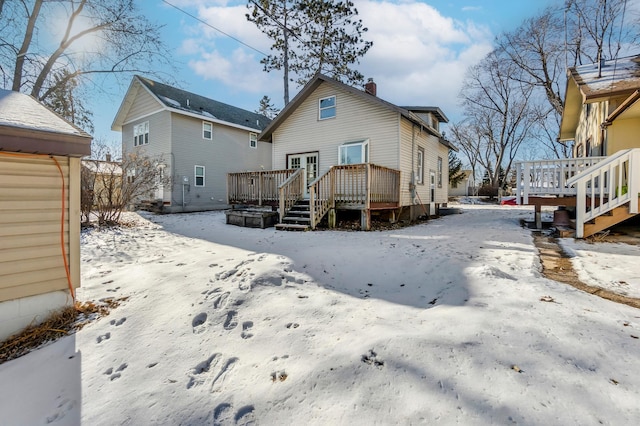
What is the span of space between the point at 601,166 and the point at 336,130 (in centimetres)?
816

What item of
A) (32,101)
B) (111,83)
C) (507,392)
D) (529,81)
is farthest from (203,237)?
(529,81)

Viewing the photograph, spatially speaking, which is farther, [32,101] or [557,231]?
[557,231]

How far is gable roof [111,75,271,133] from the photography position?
53.7 feet

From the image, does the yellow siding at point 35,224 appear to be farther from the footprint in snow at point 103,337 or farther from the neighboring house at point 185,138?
the neighboring house at point 185,138

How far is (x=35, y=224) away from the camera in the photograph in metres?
3.42

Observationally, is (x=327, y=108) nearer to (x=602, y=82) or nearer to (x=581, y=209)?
(x=602, y=82)

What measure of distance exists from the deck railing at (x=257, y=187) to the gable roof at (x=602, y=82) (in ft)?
29.3

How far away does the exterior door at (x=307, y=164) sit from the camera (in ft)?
41.1

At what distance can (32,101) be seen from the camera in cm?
429

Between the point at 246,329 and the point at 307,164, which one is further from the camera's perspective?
the point at 307,164

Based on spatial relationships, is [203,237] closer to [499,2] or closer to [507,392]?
[507,392]

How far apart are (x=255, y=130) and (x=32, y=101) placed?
56.5 ft

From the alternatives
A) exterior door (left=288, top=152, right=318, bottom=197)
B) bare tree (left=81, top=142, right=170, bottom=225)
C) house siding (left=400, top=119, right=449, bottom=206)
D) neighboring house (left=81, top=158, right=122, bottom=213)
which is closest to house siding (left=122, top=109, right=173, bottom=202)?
bare tree (left=81, top=142, right=170, bottom=225)

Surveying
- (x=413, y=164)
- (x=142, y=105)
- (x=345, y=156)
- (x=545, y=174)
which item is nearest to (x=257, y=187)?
(x=345, y=156)
